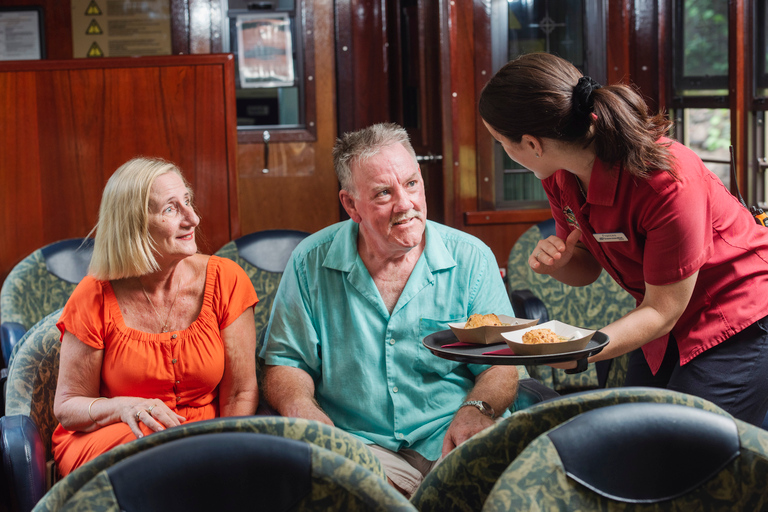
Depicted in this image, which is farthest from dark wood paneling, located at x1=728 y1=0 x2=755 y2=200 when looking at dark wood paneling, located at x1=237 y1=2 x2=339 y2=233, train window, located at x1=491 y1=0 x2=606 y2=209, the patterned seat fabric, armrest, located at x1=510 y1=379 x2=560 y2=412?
the patterned seat fabric

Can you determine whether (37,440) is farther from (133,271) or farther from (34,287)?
(34,287)

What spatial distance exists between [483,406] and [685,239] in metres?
0.58

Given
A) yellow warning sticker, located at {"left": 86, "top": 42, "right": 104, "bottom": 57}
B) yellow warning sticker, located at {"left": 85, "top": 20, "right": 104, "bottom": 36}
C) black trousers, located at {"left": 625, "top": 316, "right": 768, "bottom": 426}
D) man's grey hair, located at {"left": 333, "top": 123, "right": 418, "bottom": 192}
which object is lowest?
black trousers, located at {"left": 625, "top": 316, "right": 768, "bottom": 426}

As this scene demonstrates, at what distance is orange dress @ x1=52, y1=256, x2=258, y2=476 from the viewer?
175 centimetres

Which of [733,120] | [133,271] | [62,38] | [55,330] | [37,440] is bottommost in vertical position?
[37,440]

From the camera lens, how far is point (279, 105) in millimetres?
4348

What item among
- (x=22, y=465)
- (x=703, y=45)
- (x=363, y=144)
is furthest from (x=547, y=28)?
(x=22, y=465)

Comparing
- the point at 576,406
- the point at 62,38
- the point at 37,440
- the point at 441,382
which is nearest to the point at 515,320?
the point at 441,382

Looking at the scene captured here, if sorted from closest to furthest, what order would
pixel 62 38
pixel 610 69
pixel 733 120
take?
pixel 733 120 < pixel 610 69 < pixel 62 38

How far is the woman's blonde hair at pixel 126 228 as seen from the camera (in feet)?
5.88

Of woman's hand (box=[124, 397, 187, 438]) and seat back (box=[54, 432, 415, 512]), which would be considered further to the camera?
woman's hand (box=[124, 397, 187, 438])

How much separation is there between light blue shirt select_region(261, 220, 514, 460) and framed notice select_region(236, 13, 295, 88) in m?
2.67

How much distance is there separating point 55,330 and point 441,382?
1016 millimetres

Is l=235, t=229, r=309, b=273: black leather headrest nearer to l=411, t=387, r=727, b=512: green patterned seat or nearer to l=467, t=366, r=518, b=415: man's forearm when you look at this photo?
l=467, t=366, r=518, b=415: man's forearm
